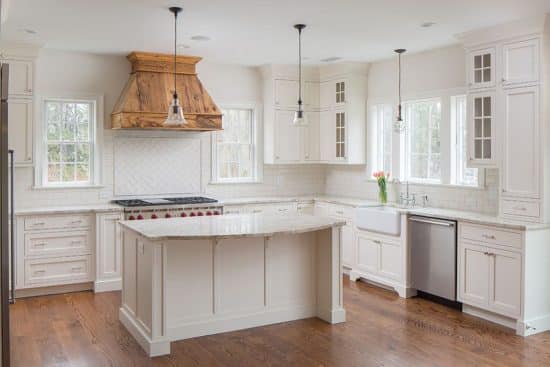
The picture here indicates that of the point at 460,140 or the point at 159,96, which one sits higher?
the point at 159,96

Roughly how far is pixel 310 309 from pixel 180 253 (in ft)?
4.69

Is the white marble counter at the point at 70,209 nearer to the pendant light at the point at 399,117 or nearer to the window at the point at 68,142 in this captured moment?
the window at the point at 68,142

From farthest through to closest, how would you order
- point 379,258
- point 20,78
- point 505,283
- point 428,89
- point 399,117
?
1. point 428,89
2. point 379,258
3. point 399,117
4. point 20,78
5. point 505,283

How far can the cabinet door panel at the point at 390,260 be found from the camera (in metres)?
6.07

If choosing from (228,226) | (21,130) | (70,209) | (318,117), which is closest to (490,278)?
(228,226)

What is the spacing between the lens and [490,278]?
5.03m

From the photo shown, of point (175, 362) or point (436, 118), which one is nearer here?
point (175, 362)

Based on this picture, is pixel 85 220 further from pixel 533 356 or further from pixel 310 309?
pixel 533 356

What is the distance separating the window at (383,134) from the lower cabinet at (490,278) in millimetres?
2118

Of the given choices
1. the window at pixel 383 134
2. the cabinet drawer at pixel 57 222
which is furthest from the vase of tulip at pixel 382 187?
the cabinet drawer at pixel 57 222

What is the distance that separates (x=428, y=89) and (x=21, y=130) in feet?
15.3

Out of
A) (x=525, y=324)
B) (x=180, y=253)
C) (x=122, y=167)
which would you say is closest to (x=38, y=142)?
(x=122, y=167)

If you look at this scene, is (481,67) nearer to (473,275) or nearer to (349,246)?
(473,275)

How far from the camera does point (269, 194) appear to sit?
7914 millimetres
